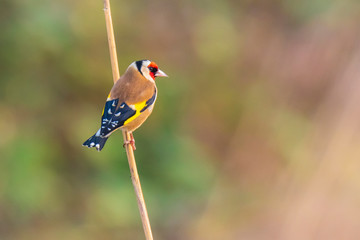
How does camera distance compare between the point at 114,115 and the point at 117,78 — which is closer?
the point at 117,78

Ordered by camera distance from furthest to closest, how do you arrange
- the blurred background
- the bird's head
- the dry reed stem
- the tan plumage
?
the blurred background < the tan plumage < the bird's head < the dry reed stem

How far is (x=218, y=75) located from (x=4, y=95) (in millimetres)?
1972

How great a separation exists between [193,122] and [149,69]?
137 inches

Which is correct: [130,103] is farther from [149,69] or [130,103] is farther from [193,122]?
[193,122]

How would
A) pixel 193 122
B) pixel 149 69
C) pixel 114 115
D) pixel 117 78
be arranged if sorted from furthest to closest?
1. pixel 193 122
2. pixel 114 115
3. pixel 149 69
4. pixel 117 78

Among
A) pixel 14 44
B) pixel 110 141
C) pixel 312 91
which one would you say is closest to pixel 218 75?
pixel 312 91

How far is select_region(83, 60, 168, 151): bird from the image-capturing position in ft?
4.61

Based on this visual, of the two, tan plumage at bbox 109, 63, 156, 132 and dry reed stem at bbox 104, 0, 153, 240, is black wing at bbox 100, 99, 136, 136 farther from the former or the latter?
dry reed stem at bbox 104, 0, 153, 240

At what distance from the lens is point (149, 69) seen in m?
1.32

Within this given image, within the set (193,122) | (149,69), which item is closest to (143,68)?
(149,69)

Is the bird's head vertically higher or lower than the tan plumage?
higher

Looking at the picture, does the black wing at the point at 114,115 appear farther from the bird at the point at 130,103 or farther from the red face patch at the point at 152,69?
the red face patch at the point at 152,69

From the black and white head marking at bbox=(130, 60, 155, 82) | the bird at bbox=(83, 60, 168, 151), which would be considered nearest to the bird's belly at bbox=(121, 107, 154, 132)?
the bird at bbox=(83, 60, 168, 151)

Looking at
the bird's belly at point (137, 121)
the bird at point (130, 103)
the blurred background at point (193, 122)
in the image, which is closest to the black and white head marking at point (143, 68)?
the bird at point (130, 103)
